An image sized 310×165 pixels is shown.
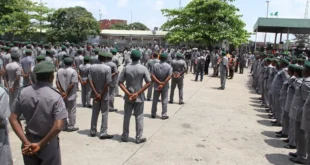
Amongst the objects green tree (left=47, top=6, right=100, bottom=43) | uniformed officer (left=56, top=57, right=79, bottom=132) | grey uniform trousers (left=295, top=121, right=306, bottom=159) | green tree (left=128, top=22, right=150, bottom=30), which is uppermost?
green tree (left=128, top=22, right=150, bottom=30)

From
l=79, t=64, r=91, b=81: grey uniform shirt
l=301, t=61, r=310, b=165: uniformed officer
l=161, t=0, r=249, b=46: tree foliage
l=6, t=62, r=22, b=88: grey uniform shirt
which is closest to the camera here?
l=301, t=61, r=310, b=165: uniformed officer

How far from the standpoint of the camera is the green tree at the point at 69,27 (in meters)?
34.8

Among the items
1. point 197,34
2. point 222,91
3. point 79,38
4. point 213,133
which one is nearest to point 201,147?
point 213,133

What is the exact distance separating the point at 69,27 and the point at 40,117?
33.8m

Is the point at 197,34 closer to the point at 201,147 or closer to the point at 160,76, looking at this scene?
the point at 160,76

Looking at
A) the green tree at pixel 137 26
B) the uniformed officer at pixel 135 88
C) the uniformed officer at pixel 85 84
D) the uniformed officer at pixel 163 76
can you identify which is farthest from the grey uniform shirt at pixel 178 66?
the green tree at pixel 137 26

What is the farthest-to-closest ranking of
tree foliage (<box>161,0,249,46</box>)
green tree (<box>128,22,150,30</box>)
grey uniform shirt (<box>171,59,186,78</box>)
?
green tree (<box>128,22,150,30</box>) < tree foliage (<box>161,0,249,46</box>) < grey uniform shirt (<box>171,59,186,78</box>)

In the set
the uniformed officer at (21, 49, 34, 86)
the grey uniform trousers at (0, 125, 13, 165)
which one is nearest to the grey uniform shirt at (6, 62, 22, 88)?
the uniformed officer at (21, 49, 34, 86)

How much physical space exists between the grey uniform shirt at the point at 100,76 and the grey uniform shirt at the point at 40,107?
3.07 m

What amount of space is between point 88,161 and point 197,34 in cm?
2758

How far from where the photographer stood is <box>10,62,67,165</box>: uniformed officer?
10.6 ft

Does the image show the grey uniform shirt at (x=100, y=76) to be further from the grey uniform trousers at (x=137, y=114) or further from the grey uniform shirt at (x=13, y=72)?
the grey uniform shirt at (x=13, y=72)

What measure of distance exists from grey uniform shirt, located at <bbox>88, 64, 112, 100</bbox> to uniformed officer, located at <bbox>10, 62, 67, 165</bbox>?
3.03 m

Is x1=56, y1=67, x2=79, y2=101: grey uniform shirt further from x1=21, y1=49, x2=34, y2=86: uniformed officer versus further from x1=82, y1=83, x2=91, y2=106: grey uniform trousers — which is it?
x1=82, y1=83, x2=91, y2=106: grey uniform trousers
